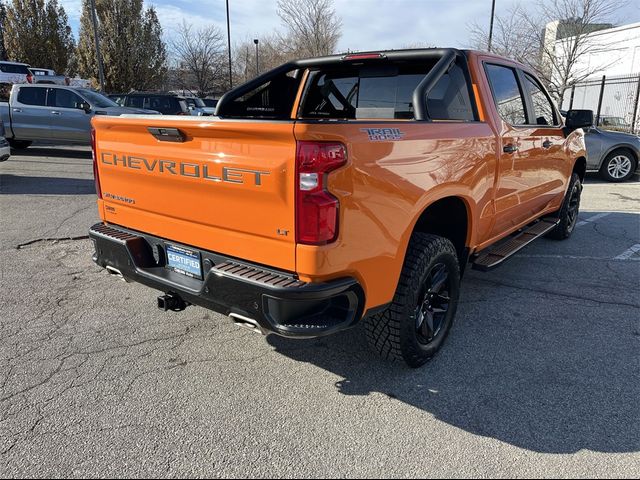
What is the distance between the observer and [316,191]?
7.28 feet

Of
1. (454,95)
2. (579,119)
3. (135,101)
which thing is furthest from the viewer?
(135,101)

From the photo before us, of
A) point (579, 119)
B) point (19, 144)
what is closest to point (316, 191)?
point (579, 119)

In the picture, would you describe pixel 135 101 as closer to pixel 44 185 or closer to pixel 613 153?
pixel 44 185

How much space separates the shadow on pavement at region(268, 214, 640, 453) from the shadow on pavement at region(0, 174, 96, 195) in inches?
267

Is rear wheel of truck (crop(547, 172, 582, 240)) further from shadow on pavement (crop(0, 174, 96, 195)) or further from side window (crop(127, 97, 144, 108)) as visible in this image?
side window (crop(127, 97, 144, 108))

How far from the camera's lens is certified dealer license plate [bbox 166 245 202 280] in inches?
110

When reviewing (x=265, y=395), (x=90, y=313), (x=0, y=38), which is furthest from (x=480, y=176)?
(x=0, y=38)

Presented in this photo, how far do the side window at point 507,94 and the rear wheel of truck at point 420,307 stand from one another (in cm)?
146

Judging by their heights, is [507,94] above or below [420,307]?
above

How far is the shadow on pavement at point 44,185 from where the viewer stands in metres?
8.47

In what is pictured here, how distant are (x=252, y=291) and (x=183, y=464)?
0.86 metres

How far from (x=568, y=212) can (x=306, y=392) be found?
4.69 m

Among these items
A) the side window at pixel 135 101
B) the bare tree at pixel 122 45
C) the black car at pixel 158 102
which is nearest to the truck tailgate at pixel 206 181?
the black car at pixel 158 102

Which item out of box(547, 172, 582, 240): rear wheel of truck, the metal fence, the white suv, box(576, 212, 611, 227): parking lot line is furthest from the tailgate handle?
the white suv
